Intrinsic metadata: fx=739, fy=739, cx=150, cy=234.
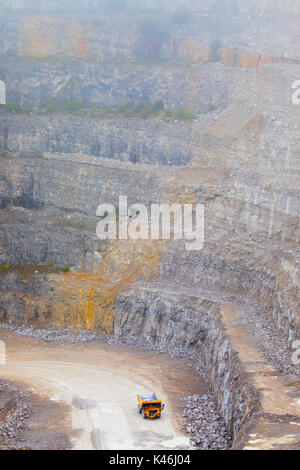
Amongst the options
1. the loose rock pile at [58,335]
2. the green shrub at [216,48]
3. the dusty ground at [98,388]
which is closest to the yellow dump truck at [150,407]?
the dusty ground at [98,388]

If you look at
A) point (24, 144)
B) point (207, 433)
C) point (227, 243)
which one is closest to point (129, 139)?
point (24, 144)

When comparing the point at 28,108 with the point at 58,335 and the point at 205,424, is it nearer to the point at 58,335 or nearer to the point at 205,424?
the point at 58,335

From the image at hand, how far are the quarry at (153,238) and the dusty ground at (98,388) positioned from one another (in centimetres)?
10

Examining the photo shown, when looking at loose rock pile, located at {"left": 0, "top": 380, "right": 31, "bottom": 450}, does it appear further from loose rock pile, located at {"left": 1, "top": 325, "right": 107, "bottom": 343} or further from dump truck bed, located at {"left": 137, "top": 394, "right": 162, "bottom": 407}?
loose rock pile, located at {"left": 1, "top": 325, "right": 107, "bottom": 343}

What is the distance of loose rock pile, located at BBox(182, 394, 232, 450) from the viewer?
2247cm

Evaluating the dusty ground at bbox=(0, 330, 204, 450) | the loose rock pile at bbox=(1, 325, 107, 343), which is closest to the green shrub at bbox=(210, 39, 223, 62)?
the loose rock pile at bbox=(1, 325, 107, 343)

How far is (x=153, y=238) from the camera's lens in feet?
121

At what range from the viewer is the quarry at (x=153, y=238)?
81.4 ft

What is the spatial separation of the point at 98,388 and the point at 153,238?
34.3 ft

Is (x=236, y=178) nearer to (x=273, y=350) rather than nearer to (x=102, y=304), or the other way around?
(x=102, y=304)

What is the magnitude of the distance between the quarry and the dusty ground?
98 mm

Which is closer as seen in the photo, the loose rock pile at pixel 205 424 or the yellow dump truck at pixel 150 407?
the loose rock pile at pixel 205 424

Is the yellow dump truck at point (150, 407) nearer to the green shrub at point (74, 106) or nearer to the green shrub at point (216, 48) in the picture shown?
the green shrub at point (74, 106)

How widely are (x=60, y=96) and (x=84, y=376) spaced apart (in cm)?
2895
